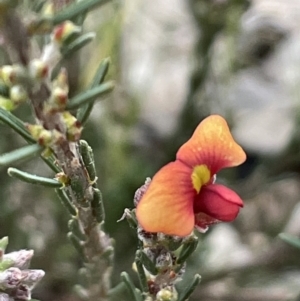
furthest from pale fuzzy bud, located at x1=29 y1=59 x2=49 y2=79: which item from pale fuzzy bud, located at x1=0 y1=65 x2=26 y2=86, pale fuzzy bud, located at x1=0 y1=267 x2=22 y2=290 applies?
pale fuzzy bud, located at x1=0 y1=267 x2=22 y2=290

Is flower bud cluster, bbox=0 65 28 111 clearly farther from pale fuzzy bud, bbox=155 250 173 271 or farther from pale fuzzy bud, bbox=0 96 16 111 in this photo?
pale fuzzy bud, bbox=155 250 173 271

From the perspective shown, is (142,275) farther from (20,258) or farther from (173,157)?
(173,157)

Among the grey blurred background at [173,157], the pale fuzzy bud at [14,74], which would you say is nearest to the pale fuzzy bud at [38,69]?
the pale fuzzy bud at [14,74]

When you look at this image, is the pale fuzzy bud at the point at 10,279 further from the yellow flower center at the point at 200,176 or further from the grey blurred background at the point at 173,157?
the grey blurred background at the point at 173,157

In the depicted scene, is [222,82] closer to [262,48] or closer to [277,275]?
[277,275]

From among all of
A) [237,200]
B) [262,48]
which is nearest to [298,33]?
[262,48]

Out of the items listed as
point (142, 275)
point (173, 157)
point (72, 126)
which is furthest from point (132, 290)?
point (173, 157)
